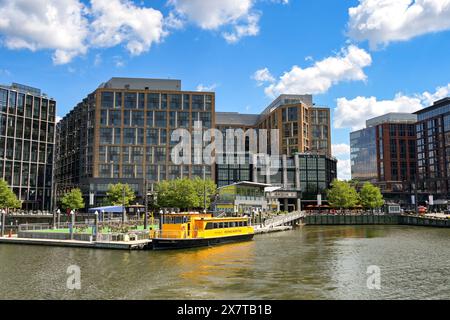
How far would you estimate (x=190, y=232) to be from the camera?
50125 mm

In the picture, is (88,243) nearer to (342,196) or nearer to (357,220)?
(357,220)

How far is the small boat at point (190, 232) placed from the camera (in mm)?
47469

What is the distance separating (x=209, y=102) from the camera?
Result: 477ft

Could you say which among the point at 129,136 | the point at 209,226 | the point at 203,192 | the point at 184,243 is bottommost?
the point at 184,243

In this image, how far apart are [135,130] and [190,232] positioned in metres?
95.5

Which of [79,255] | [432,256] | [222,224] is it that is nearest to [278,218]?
[222,224]

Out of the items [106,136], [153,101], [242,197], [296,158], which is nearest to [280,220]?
[242,197]

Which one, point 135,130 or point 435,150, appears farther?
point 435,150

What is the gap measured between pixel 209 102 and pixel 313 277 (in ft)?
388

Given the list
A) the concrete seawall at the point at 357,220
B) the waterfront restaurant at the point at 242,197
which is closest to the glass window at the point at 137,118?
the waterfront restaurant at the point at 242,197

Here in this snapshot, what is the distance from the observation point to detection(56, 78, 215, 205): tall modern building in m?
137

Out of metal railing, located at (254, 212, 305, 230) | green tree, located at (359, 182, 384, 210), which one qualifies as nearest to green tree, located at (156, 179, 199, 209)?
metal railing, located at (254, 212, 305, 230)

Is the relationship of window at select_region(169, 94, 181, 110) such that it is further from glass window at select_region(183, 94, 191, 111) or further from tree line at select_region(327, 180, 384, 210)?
tree line at select_region(327, 180, 384, 210)

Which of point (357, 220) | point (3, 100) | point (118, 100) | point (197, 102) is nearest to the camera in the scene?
point (357, 220)
